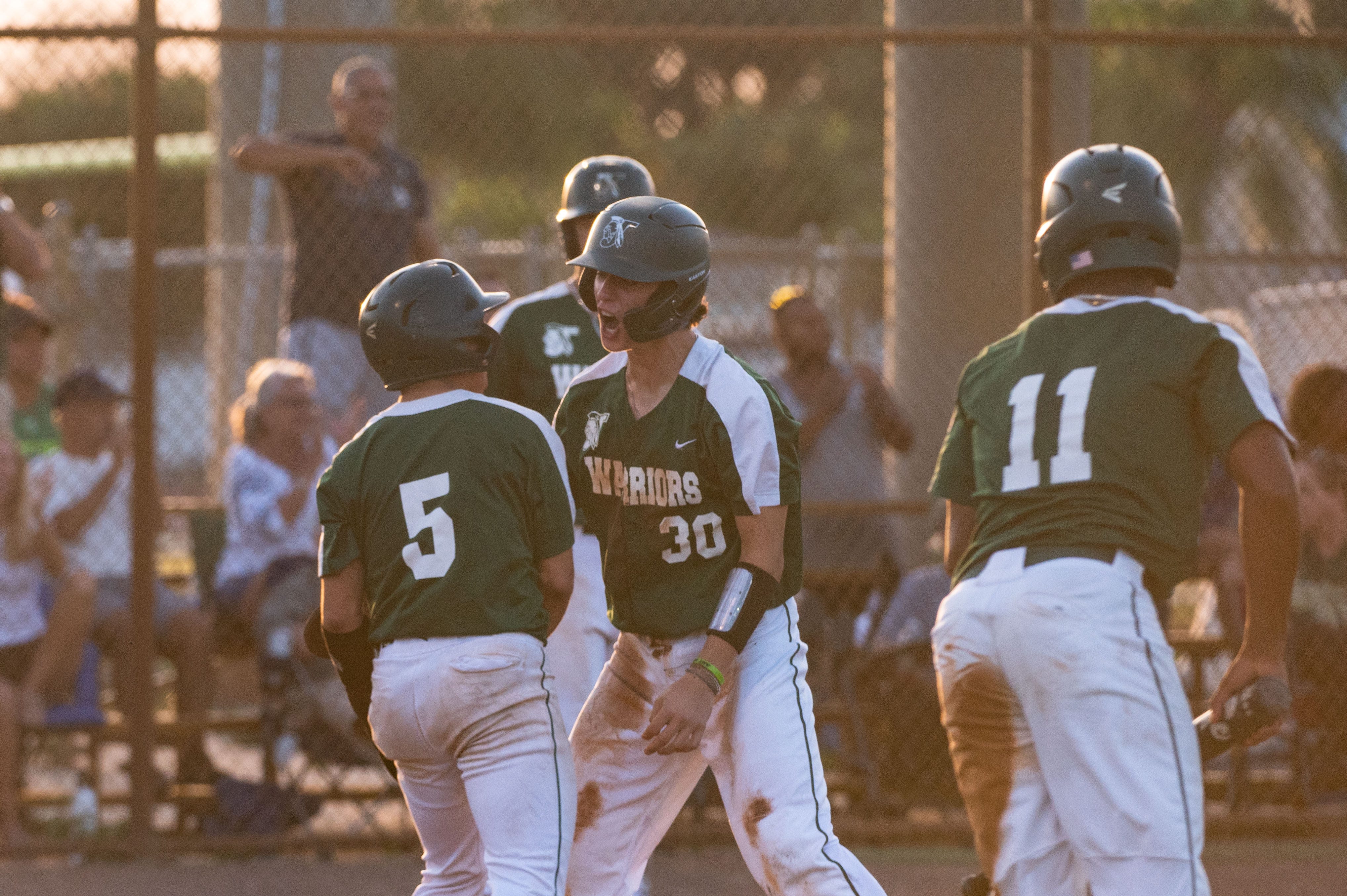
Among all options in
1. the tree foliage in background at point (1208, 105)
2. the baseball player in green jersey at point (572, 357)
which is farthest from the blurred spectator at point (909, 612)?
the tree foliage in background at point (1208, 105)

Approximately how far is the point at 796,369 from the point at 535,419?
369 centimetres

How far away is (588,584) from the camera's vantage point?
4.71 meters

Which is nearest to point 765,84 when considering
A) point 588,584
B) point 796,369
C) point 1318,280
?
point 1318,280

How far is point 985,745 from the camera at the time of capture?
3486 mm

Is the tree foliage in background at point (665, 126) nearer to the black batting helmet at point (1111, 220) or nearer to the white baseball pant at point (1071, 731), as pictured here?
the black batting helmet at point (1111, 220)

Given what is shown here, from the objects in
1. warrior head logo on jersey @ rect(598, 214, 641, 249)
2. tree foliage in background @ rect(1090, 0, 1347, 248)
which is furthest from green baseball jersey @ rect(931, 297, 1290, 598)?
tree foliage in background @ rect(1090, 0, 1347, 248)

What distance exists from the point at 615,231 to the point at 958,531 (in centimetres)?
113

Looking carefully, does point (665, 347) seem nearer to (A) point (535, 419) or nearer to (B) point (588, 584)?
(A) point (535, 419)

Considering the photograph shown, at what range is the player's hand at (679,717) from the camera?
3.37 m

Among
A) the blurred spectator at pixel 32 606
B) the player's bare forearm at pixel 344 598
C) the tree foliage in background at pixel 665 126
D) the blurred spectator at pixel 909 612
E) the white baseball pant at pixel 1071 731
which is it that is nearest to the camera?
the white baseball pant at pixel 1071 731

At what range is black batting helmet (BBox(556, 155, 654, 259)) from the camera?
15.2 feet

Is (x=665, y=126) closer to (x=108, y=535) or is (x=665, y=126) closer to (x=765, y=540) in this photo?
(x=108, y=535)

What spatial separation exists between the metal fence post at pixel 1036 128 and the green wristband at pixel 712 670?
3.24 m

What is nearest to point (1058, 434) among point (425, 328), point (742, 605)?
point (742, 605)
